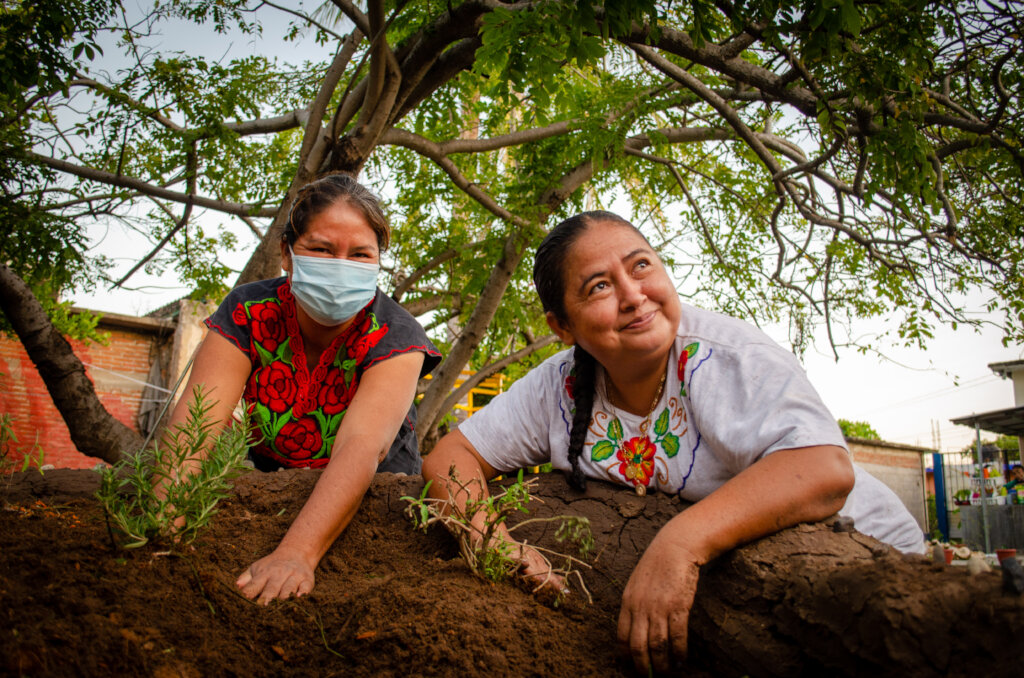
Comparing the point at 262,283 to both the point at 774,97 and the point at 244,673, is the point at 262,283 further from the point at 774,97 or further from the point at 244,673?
the point at 774,97

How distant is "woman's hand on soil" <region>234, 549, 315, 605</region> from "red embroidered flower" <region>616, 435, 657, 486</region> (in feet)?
2.94

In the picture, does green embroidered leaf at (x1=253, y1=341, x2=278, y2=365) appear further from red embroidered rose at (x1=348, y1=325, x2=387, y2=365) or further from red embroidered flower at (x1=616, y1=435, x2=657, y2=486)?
red embroidered flower at (x1=616, y1=435, x2=657, y2=486)

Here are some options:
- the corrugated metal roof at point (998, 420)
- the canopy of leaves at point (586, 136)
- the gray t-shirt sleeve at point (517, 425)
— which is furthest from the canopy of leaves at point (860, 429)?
the gray t-shirt sleeve at point (517, 425)

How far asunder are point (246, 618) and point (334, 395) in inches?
45.0

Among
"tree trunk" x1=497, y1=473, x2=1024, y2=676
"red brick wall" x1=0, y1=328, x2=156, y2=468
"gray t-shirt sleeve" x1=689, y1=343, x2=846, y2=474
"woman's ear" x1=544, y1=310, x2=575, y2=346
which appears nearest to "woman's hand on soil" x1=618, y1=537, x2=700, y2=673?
"tree trunk" x1=497, y1=473, x2=1024, y2=676

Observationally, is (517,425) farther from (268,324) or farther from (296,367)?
(268,324)

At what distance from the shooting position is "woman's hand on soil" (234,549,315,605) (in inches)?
58.0

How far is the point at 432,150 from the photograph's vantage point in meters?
6.08

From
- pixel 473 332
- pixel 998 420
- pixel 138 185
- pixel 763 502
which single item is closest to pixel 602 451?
pixel 763 502

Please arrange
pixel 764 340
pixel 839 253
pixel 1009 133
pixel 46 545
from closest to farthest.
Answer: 1. pixel 46 545
2. pixel 764 340
3. pixel 1009 133
4. pixel 839 253

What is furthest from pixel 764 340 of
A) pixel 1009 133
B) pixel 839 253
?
pixel 839 253

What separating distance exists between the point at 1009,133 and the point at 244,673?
477 centimetres

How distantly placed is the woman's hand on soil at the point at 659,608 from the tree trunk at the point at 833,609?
0.11 m

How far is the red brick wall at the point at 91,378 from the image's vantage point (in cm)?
1149
